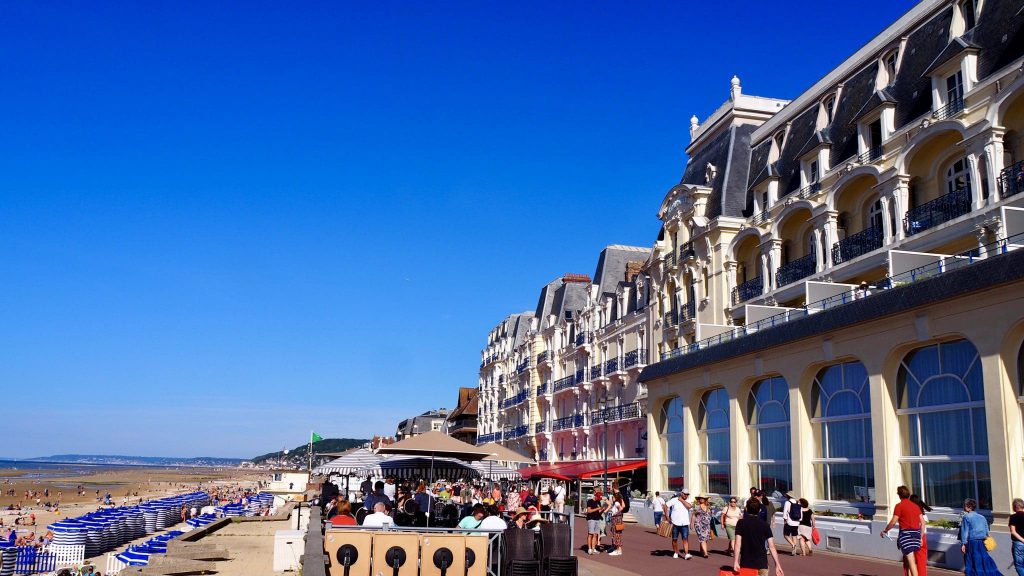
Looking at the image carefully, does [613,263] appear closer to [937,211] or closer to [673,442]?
[673,442]

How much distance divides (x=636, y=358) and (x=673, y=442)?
12676 mm

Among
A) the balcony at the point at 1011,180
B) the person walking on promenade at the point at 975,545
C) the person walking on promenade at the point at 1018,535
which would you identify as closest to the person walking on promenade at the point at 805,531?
the person walking on promenade at the point at 975,545

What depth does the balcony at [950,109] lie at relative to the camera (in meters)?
20.9

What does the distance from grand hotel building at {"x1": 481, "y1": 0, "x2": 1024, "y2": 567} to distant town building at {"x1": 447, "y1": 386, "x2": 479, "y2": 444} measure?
174ft

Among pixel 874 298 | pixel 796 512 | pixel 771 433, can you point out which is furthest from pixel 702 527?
pixel 874 298

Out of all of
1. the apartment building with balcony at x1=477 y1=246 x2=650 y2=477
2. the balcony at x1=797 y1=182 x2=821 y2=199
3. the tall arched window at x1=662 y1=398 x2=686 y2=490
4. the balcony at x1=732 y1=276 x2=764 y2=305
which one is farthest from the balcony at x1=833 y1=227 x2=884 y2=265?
the apartment building with balcony at x1=477 y1=246 x2=650 y2=477

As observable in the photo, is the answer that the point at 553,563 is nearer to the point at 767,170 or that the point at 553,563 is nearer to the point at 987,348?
the point at 987,348

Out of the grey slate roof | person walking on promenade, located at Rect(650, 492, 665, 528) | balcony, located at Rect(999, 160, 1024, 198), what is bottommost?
person walking on promenade, located at Rect(650, 492, 665, 528)

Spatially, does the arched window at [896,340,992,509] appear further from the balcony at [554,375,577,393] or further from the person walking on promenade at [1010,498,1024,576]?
the balcony at [554,375,577,393]

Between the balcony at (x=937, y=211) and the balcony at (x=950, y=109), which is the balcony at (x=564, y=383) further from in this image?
the balcony at (x=950, y=109)

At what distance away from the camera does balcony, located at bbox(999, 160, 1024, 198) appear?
61.8 ft

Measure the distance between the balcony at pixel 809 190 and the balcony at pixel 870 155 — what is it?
199cm

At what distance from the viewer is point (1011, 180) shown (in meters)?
19.1

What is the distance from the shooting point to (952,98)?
846 inches
